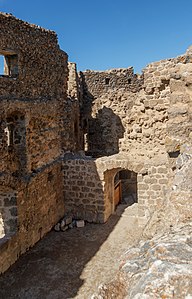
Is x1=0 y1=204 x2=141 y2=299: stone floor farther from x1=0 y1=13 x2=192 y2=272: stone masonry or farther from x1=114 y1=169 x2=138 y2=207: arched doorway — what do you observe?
x1=114 y1=169 x2=138 y2=207: arched doorway

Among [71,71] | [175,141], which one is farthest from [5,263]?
[71,71]

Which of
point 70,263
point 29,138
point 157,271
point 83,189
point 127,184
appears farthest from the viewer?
point 127,184

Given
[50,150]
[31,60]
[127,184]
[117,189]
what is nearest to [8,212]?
[50,150]

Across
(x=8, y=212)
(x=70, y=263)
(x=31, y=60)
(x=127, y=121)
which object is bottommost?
(x=70, y=263)

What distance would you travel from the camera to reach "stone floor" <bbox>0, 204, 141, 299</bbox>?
6.85 m

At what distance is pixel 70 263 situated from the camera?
26.2ft

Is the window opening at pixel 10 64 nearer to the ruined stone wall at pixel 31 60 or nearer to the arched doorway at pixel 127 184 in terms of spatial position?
the ruined stone wall at pixel 31 60

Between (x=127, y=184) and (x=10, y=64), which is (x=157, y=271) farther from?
(x=127, y=184)

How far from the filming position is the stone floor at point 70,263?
6.85 metres

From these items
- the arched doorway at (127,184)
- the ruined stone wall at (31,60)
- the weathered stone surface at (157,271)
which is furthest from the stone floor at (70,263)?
the weathered stone surface at (157,271)

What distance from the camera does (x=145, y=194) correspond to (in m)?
9.58

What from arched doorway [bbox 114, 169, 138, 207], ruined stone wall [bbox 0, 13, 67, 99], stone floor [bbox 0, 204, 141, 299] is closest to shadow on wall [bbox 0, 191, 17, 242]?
stone floor [bbox 0, 204, 141, 299]

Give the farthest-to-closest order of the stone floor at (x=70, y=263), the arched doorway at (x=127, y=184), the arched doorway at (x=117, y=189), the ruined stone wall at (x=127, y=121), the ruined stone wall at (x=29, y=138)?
the arched doorway at (x=127, y=184)
the arched doorway at (x=117, y=189)
the ruined stone wall at (x=127, y=121)
the ruined stone wall at (x=29, y=138)
the stone floor at (x=70, y=263)

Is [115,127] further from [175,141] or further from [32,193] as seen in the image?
[175,141]
